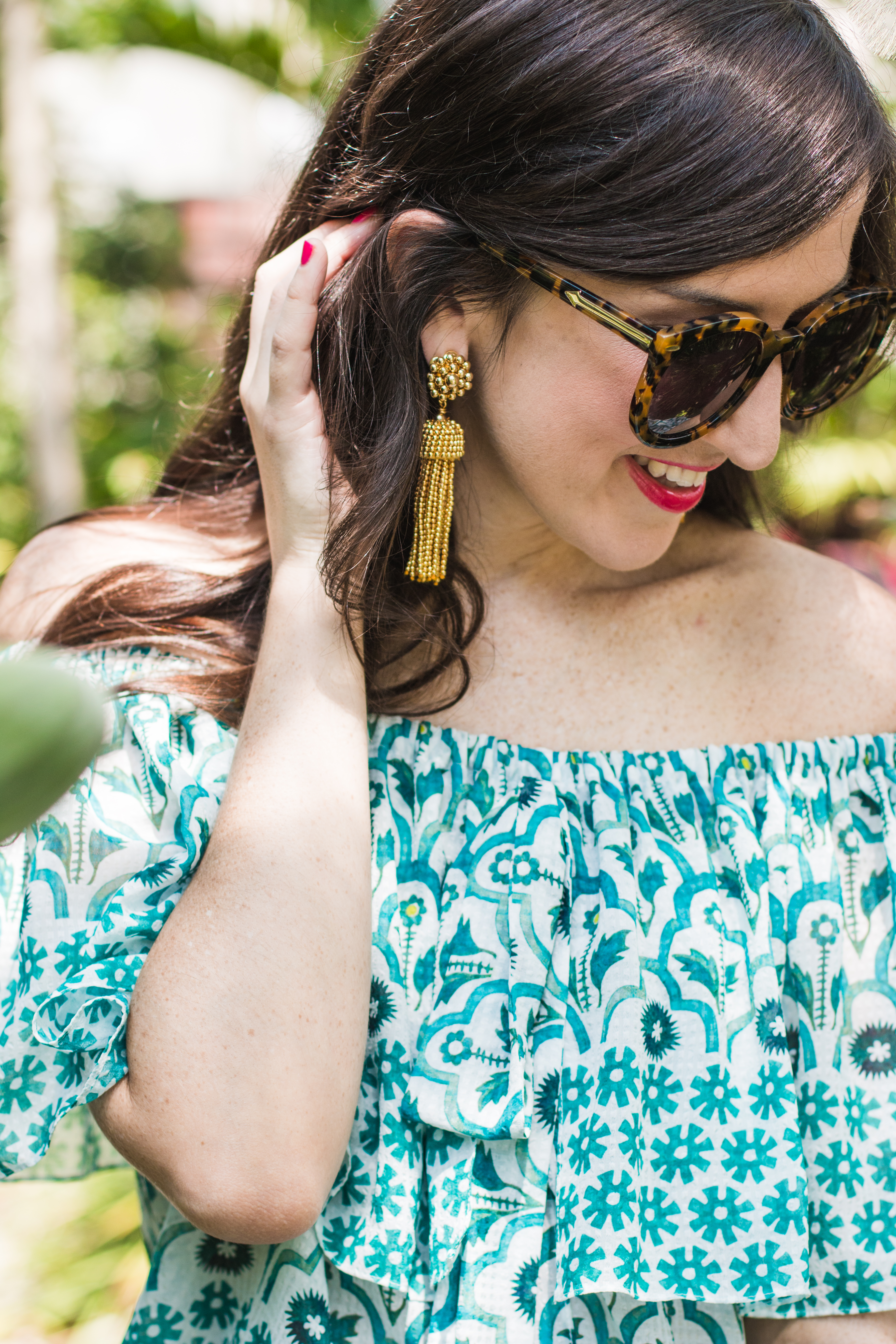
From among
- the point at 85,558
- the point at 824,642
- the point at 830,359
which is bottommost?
the point at 85,558

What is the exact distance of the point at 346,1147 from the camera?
1.29 m

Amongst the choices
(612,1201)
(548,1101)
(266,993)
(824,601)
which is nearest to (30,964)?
(266,993)

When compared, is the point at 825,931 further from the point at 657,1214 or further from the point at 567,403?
the point at 567,403

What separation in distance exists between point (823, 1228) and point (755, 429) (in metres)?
1.03

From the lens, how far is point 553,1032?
4.49ft

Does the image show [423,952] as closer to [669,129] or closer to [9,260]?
[669,129]

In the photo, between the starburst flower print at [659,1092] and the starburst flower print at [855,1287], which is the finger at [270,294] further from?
the starburst flower print at [855,1287]

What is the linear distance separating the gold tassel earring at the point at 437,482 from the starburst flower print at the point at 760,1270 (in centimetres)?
94

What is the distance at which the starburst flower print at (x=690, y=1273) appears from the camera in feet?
4.22

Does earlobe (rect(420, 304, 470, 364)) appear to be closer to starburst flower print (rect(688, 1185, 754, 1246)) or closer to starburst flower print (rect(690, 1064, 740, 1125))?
starburst flower print (rect(690, 1064, 740, 1125))

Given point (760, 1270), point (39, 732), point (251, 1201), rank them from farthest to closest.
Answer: point (760, 1270), point (251, 1201), point (39, 732)

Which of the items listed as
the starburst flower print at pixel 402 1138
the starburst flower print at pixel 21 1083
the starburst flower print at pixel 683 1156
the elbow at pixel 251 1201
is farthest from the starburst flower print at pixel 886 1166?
the starburst flower print at pixel 21 1083

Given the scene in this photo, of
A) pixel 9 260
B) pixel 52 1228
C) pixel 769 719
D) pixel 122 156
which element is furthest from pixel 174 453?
pixel 122 156

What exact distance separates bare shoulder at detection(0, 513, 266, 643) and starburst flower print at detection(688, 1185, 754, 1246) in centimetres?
110
